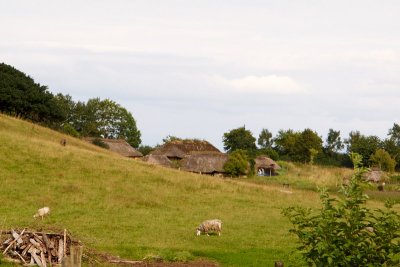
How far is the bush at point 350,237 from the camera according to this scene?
10.8m

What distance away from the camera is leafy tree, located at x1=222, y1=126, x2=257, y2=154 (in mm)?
128500

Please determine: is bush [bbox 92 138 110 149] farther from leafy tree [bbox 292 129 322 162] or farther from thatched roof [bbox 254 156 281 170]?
leafy tree [bbox 292 129 322 162]

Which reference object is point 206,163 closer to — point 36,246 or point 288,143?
point 288,143

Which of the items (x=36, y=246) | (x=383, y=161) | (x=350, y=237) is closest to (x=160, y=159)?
(x=383, y=161)

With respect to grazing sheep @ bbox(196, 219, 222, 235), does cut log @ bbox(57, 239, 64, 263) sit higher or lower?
lower

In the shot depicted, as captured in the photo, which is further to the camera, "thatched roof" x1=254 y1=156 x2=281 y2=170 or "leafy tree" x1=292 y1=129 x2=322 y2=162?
"leafy tree" x1=292 y1=129 x2=322 y2=162

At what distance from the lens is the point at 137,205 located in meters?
39.7

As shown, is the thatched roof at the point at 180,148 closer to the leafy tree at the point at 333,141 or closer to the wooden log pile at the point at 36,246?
the leafy tree at the point at 333,141

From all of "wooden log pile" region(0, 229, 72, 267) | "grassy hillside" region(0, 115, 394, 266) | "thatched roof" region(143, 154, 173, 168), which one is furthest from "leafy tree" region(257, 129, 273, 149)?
"wooden log pile" region(0, 229, 72, 267)

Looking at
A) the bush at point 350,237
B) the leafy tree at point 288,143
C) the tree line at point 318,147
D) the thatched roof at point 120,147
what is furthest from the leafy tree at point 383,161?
the bush at point 350,237

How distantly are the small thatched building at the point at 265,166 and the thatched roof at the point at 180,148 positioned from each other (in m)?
13.2

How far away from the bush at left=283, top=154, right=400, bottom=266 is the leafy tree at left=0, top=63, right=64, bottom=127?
69297 millimetres

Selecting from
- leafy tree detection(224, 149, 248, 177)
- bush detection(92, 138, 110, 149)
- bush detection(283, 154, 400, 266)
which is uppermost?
bush detection(92, 138, 110, 149)

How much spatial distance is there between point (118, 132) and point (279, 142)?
125ft
